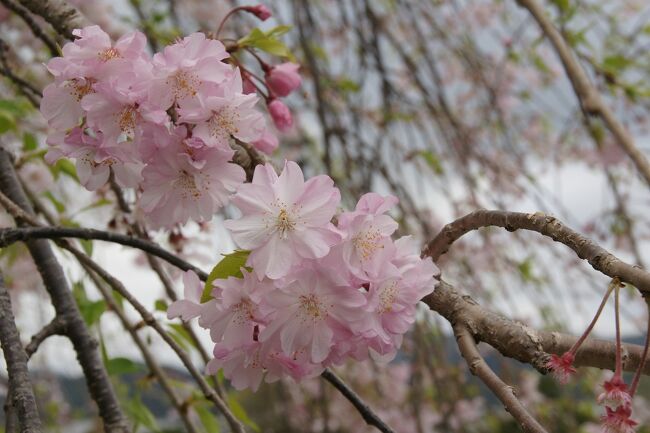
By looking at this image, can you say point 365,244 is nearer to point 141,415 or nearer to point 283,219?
point 283,219

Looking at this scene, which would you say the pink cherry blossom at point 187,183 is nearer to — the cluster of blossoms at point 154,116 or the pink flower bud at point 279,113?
the cluster of blossoms at point 154,116

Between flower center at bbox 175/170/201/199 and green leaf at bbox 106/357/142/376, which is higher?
green leaf at bbox 106/357/142/376

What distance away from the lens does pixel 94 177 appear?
0.83 metres

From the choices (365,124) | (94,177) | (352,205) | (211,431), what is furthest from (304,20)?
(94,177)

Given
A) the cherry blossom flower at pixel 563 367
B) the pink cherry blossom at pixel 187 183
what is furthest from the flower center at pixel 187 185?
the cherry blossom flower at pixel 563 367

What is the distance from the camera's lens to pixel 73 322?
107 centimetres

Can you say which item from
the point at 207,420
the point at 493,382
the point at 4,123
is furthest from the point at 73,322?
the point at 493,382

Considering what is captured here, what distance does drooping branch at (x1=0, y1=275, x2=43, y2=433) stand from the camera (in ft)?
2.41

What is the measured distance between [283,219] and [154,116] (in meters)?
0.17

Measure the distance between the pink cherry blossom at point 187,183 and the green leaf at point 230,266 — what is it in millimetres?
79

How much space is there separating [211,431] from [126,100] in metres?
0.80

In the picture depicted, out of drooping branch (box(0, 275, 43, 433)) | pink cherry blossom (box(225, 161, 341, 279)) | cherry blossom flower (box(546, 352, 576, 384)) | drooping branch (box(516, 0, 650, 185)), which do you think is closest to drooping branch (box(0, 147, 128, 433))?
drooping branch (box(0, 275, 43, 433))

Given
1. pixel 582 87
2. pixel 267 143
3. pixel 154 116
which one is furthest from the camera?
pixel 582 87

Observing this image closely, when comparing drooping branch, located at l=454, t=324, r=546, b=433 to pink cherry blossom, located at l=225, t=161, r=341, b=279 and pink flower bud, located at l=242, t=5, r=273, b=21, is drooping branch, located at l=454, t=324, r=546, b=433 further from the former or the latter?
pink flower bud, located at l=242, t=5, r=273, b=21
